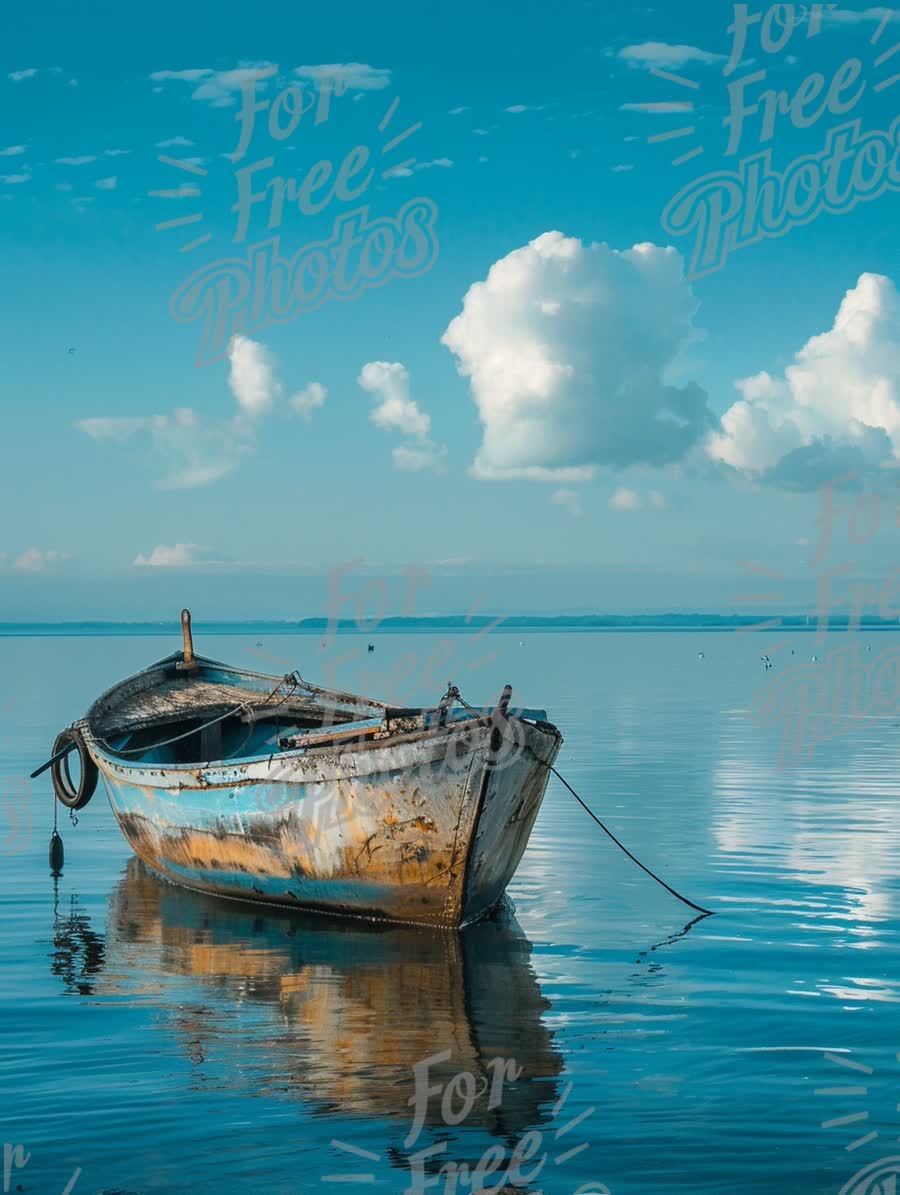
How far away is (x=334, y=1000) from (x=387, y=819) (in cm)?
274

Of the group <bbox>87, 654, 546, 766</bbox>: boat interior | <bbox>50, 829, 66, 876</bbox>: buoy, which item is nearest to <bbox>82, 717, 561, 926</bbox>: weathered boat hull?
<bbox>87, 654, 546, 766</bbox>: boat interior

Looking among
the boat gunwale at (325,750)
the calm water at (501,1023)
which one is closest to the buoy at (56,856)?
the calm water at (501,1023)

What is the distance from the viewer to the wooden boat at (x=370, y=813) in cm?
1469

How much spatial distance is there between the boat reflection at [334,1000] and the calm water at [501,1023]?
0.13 feet

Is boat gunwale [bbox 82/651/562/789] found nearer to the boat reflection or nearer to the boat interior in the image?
the boat interior

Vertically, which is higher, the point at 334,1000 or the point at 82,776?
the point at 82,776

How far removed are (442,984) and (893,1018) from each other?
438 centimetres

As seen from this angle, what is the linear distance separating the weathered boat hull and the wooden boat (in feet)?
Answer: 0.05

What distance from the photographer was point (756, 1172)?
27.3 feet

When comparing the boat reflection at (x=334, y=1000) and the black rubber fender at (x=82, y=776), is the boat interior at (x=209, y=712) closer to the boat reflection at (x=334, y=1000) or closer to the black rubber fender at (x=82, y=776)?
the black rubber fender at (x=82, y=776)

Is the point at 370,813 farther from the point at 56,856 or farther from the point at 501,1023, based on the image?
the point at 56,856

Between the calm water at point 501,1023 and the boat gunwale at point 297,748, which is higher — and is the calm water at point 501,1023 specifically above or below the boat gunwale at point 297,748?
below

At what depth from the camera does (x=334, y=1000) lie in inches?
501

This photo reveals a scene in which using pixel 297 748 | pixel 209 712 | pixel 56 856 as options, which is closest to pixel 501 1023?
pixel 297 748
